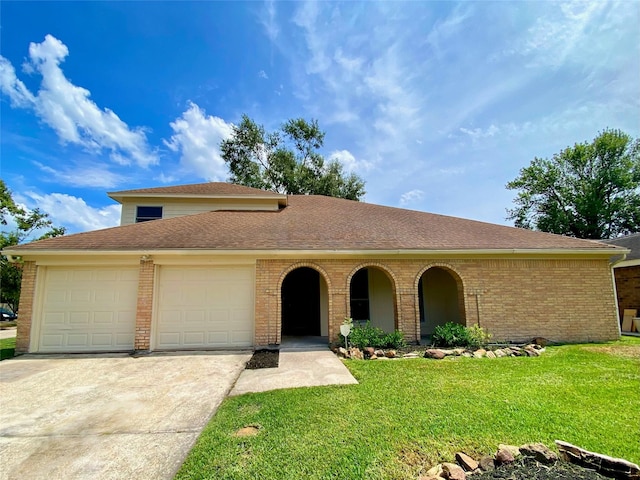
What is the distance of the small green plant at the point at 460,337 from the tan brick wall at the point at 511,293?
433mm

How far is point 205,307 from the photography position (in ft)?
27.3

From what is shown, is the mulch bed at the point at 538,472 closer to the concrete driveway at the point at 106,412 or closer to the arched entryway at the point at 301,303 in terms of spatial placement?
the concrete driveway at the point at 106,412

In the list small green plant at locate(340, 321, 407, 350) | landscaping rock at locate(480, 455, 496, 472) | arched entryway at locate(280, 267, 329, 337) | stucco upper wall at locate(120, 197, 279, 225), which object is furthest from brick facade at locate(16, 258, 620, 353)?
landscaping rock at locate(480, 455, 496, 472)

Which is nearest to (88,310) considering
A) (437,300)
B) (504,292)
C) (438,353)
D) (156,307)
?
(156,307)

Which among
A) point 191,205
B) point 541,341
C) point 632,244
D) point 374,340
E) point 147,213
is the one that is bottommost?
point 541,341

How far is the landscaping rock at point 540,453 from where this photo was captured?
2.80 m

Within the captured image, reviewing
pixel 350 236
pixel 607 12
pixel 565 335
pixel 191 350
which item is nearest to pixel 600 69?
pixel 607 12

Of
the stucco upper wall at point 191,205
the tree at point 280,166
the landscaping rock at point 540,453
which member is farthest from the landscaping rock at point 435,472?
the tree at point 280,166

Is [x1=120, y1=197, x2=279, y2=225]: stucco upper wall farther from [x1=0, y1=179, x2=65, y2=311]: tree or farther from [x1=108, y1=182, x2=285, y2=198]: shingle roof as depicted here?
[x1=0, y1=179, x2=65, y2=311]: tree

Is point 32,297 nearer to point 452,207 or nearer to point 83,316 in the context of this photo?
point 83,316

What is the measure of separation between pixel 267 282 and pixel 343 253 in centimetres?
228

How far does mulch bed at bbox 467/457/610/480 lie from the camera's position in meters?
2.60

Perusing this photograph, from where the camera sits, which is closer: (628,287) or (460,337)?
(460,337)

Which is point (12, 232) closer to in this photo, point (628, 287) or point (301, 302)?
point (301, 302)
